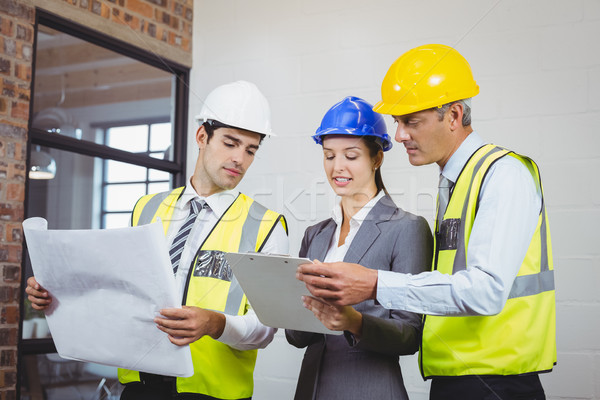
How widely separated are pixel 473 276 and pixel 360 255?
0.46m

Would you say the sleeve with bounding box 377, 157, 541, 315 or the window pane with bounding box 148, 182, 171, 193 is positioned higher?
the window pane with bounding box 148, 182, 171, 193

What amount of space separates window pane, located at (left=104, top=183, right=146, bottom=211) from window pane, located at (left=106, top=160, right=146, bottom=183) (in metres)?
0.07

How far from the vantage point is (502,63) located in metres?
2.91

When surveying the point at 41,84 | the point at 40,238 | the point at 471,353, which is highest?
the point at 41,84

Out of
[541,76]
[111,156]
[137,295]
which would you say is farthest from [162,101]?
[137,295]

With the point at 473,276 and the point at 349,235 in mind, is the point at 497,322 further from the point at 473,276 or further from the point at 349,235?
the point at 349,235

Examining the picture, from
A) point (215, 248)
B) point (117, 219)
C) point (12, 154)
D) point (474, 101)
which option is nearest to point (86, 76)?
point (117, 219)

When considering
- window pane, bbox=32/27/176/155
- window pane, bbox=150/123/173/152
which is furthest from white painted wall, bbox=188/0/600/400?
window pane, bbox=32/27/176/155

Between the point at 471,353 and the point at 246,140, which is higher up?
the point at 246,140

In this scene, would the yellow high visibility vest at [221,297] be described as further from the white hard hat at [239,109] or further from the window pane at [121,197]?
the window pane at [121,197]

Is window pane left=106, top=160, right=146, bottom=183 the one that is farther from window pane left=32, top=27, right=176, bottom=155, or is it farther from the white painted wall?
the white painted wall

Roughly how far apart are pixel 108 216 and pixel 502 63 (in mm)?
4181

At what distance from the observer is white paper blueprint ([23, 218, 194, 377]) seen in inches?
58.9

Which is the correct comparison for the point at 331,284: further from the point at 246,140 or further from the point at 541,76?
the point at 541,76
